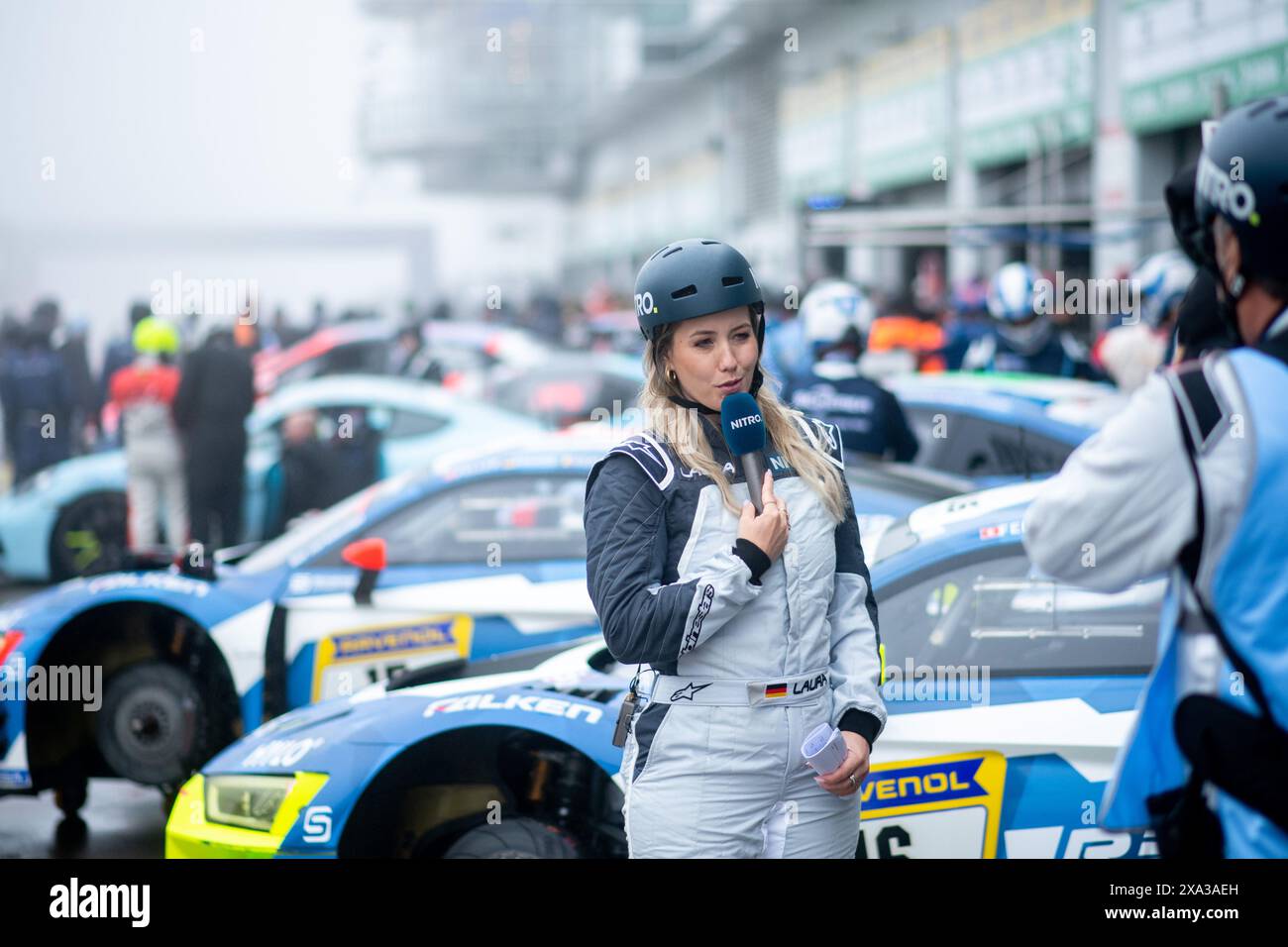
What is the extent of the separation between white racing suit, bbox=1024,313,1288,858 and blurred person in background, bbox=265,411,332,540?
7.87 meters

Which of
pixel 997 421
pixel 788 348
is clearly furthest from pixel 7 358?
pixel 997 421

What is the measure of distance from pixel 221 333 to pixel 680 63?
28737mm

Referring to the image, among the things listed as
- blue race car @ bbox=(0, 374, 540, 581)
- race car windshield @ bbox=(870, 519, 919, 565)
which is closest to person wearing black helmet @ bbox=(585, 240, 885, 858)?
race car windshield @ bbox=(870, 519, 919, 565)

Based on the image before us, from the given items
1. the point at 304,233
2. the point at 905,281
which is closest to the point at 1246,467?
the point at 905,281

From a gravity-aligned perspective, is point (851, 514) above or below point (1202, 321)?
below

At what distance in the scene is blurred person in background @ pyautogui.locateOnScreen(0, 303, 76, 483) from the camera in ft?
46.9

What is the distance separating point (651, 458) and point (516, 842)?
53.0 inches

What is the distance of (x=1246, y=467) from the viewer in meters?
1.81

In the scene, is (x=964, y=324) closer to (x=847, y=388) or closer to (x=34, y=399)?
(x=847, y=388)

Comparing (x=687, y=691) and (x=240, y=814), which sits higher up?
(x=687, y=691)

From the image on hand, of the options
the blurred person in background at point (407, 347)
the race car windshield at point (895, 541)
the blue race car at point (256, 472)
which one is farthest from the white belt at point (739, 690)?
the blurred person in background at point (407, 347)

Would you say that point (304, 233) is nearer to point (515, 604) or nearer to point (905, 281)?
point (905, 281)

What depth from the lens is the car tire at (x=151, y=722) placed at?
17.6 ft

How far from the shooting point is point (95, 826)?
18.1 ft
